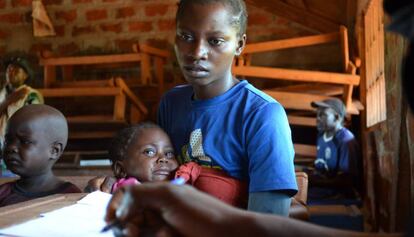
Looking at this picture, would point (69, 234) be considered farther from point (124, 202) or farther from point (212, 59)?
point (212, 59)

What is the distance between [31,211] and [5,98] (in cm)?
348

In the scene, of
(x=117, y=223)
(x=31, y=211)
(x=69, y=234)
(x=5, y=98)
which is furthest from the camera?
(x=5, y=98)

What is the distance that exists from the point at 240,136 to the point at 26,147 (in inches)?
29.5

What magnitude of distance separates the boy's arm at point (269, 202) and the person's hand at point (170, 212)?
508 millimetres

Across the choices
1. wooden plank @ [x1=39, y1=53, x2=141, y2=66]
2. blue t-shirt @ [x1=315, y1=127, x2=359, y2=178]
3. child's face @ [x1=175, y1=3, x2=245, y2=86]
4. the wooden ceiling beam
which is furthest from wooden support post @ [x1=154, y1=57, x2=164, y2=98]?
child's face @ [x1=175, y1=3, x2=245, y2=86]

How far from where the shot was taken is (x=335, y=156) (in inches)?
136

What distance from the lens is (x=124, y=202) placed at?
0.50m

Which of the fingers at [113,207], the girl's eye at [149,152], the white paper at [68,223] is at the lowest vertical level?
the white paper at [68,223]

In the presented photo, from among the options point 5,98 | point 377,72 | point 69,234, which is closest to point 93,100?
point 5,98

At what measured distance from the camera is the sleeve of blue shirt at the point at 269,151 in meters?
0.99

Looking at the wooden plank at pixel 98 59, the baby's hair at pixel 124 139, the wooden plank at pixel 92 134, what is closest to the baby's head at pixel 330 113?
the wooden plank at pixel 98 59

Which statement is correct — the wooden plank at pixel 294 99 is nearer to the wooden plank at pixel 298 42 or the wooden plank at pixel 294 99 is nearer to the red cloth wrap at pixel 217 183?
the wooden plank at pixel 298 42

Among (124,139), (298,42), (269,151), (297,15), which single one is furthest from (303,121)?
(269,151)

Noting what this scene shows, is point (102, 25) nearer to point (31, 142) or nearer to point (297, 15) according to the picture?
point (297, 15)
